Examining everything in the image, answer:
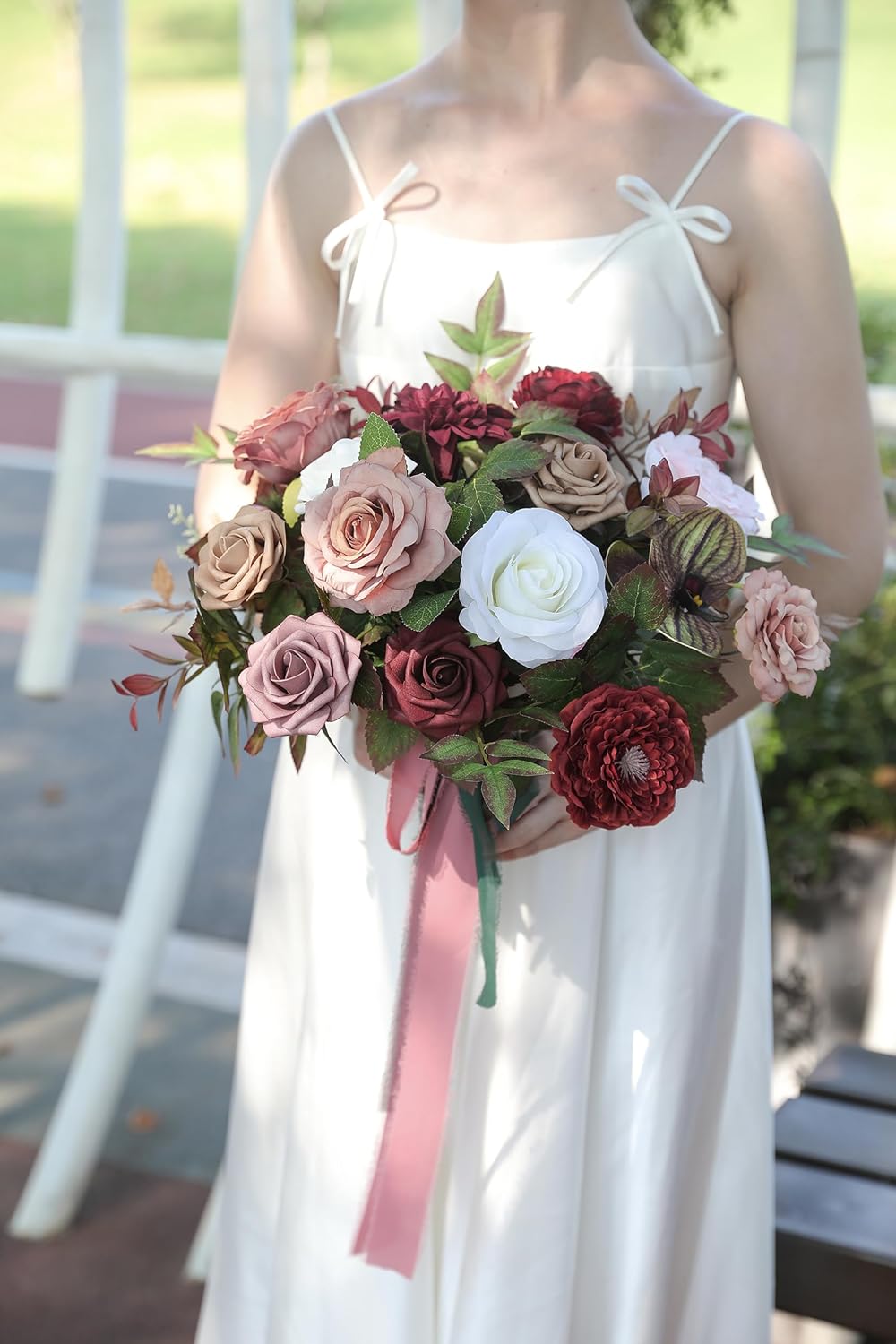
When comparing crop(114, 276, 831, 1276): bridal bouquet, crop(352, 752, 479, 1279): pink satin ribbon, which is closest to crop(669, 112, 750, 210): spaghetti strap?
crop(114, 276, 831, 1276): bridal bouquet

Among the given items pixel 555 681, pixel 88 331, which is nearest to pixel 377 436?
pixel 555 681

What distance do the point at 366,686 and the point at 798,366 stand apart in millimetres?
615

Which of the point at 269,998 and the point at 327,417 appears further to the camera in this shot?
the point at 269,998

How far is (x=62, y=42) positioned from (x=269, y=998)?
68.7 feet

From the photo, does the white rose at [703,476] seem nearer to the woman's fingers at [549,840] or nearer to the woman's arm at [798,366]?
the woman's arm at [798,366]

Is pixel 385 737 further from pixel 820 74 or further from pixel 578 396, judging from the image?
pixel 820 74

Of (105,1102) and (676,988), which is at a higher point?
(676,988)

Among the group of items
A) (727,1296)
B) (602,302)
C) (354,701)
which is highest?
(602,302)

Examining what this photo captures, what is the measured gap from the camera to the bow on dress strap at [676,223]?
1606 mm

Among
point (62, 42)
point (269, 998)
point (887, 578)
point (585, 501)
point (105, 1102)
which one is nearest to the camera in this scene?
point (585, 501)

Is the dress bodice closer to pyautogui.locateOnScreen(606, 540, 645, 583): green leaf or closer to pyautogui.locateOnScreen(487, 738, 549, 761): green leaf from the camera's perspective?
pyautogui.locateOnScreen(606, 540, 645, 583): green leaf

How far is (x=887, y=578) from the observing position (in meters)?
3.68

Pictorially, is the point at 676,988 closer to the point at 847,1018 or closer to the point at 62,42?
the point at 847,1018

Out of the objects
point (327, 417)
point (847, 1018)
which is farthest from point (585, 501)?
point (847, 1018)
